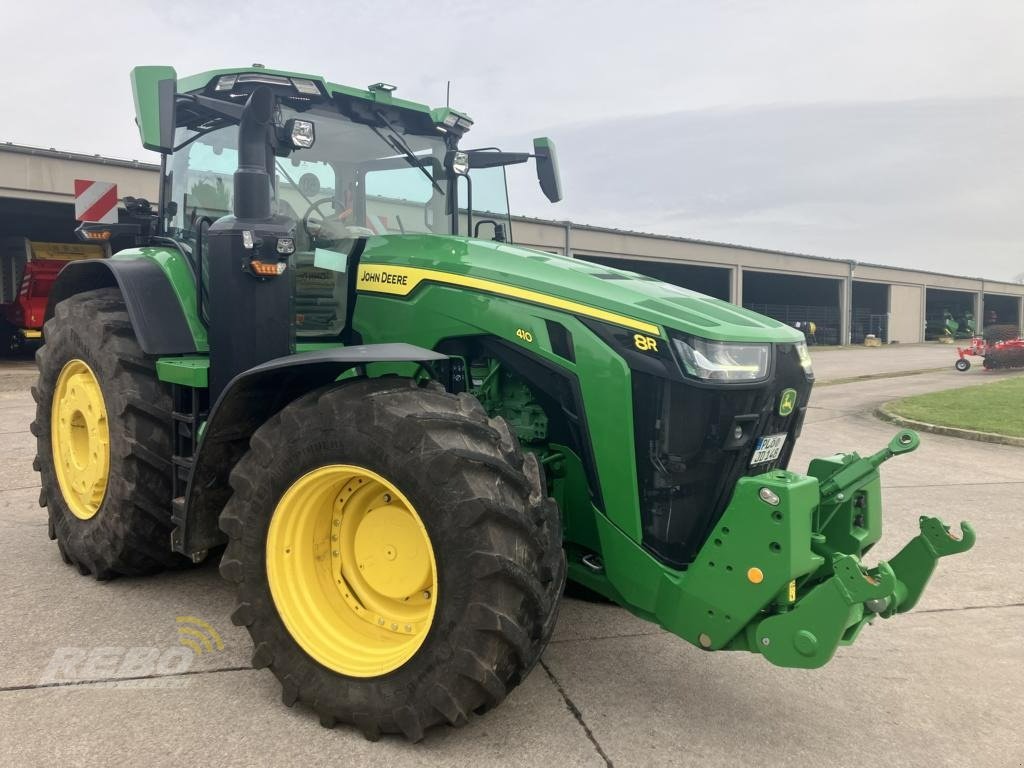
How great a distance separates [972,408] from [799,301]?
35763 millimetres

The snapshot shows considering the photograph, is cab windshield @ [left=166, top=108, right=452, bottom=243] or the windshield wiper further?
the windshield wiper

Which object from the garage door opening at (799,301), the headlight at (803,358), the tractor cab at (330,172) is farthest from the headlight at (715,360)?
the garage door opening at (799,301)

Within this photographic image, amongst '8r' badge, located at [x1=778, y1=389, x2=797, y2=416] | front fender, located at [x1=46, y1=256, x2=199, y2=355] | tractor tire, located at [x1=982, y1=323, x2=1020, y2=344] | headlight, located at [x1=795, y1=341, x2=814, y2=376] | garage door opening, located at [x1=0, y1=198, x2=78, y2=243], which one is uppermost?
garage door opening, located at [x1=0, y1=198, x2=78, y2=243]

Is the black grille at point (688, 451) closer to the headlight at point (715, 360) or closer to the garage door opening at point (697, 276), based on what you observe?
the headlight at point (715, 360)

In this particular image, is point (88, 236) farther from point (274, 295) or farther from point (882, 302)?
point (882, 302)

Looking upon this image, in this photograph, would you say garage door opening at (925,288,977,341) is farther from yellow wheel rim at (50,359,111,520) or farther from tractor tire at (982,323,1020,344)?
yellow wheel rim at (50,359,111,520)

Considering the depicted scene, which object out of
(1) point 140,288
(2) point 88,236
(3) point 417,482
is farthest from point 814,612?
(2) point 88,236

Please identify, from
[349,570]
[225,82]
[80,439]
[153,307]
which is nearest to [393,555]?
[349,570]

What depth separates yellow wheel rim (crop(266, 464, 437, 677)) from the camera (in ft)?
9.07

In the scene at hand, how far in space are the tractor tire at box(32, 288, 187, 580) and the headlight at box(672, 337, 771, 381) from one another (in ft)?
8.25

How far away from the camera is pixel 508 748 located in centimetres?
259

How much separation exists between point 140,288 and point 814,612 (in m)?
3.30

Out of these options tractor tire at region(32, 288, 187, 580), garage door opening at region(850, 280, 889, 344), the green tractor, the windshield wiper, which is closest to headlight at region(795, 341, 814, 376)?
the green tractor

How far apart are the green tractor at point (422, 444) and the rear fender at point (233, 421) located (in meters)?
0.01
